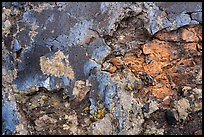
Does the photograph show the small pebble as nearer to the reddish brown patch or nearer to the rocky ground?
the rocky ground

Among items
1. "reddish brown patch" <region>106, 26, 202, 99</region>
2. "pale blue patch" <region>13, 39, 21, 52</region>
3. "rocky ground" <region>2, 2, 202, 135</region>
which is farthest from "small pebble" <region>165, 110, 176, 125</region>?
"pale blue patch" <region>13, 39, 21, 52</region>

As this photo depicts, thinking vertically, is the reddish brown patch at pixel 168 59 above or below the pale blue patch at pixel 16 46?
below

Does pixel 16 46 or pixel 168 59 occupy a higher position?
pixel 16 46

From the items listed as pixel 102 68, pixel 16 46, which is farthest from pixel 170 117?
pixel 16 46

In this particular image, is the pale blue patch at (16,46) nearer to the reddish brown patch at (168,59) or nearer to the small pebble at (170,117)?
the reddish brown patch at (168,59)

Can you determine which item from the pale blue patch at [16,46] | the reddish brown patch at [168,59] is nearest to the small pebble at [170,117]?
the reddish brown patch at [168,59]

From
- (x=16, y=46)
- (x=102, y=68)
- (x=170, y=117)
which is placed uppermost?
(x=16, y=46)

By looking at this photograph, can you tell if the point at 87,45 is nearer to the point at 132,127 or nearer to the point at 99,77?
the point at 99,77

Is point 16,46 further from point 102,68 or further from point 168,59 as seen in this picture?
point 168,59

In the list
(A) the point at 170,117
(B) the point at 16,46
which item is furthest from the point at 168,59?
(B) the point at 16,46
